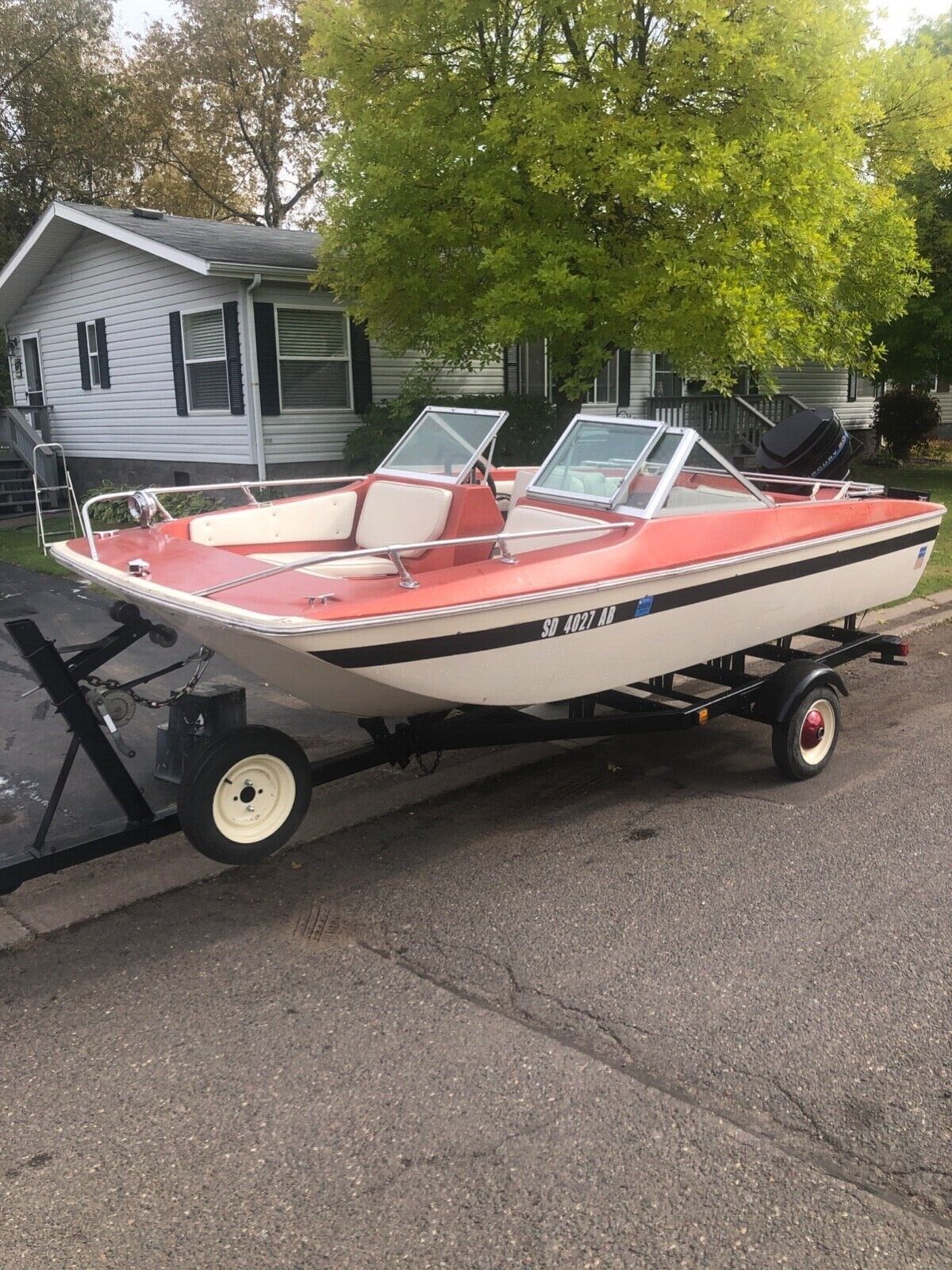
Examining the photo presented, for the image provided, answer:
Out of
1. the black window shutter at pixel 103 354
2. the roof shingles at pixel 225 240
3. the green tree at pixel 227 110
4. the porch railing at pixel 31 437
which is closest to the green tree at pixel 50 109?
the green tree at pixel 227 110

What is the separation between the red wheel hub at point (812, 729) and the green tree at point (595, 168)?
531 centimetres

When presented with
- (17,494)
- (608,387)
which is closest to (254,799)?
(17,494)

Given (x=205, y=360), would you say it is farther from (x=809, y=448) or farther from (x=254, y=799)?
(x=254, y=799)

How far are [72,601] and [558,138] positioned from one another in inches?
243

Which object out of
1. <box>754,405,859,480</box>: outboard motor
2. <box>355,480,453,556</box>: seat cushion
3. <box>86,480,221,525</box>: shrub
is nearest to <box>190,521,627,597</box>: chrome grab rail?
<box>355,480,453,556</box>: seat cushion

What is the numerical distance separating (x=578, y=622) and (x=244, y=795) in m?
1.51

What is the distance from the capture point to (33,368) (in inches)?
798

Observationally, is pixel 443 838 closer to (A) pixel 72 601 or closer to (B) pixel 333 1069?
(B) pixel 333 1069

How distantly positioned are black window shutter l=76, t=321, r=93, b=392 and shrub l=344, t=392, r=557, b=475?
607 centimetres

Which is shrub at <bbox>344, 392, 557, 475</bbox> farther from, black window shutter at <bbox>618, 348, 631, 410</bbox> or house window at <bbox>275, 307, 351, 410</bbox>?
black window shutter at <bbox>618, 348, 631, 410</bbox>

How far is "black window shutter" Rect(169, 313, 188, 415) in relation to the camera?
15.2 metres

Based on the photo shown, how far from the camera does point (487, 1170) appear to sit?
279 centimetres

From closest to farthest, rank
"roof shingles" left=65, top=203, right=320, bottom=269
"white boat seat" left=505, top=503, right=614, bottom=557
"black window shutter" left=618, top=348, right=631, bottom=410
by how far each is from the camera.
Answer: "white boat seat" left=505, top=503, right=614, bottom=557 < "roof shingles" left=65, top=203, right=320, bottom=269 < "black window shutter" left=618, top=348, right=631, bottom=410

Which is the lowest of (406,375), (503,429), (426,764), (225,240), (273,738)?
(426,764)
